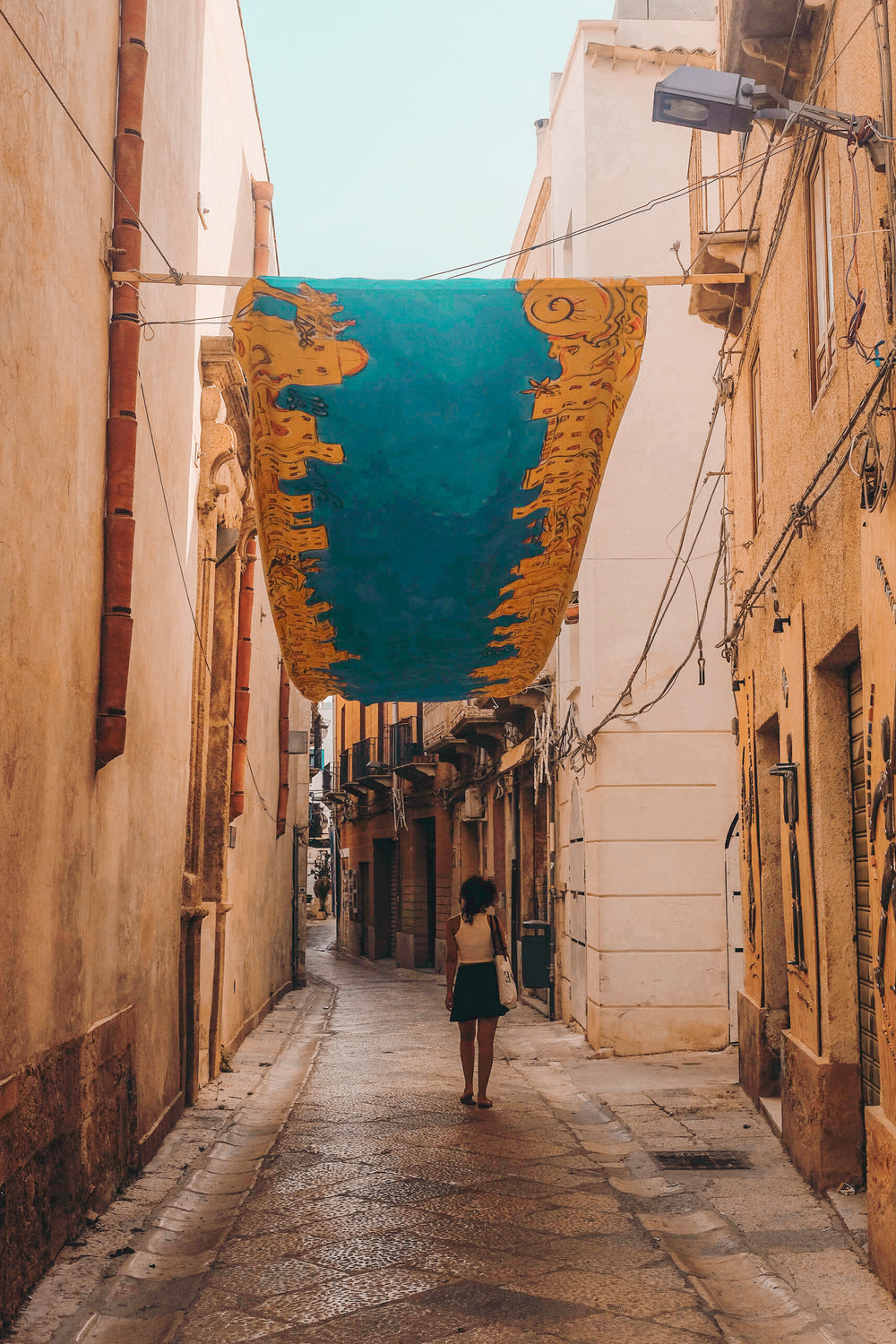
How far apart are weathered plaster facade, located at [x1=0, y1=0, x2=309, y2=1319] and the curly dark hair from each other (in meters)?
1.94

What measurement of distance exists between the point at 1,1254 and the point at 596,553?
9.40 m

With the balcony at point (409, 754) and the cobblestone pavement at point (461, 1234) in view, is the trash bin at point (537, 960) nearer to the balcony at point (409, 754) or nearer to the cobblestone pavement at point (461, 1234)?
the cobblestone pavement at point (461, 1234)

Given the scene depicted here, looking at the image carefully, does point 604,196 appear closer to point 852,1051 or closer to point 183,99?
point 183,99

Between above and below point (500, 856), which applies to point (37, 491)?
above

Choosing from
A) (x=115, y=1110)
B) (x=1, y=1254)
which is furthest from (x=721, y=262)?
(x=1, y=1254)

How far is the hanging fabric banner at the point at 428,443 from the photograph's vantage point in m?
5.67

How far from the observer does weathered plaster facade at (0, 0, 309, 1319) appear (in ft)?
14.6

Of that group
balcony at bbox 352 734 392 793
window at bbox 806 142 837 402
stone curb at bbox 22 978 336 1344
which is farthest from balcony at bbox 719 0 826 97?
balcony at bbox 352 734 392 793

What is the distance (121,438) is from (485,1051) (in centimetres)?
480

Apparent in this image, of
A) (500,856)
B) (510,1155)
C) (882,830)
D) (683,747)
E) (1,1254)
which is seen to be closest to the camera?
(1,1254)

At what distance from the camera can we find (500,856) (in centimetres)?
2019

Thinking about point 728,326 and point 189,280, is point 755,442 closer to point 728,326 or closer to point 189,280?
point 728,326

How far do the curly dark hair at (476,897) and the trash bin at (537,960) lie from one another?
20.1 feet

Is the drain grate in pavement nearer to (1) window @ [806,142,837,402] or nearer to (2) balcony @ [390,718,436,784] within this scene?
(1) window @ [806,142,837,402]
